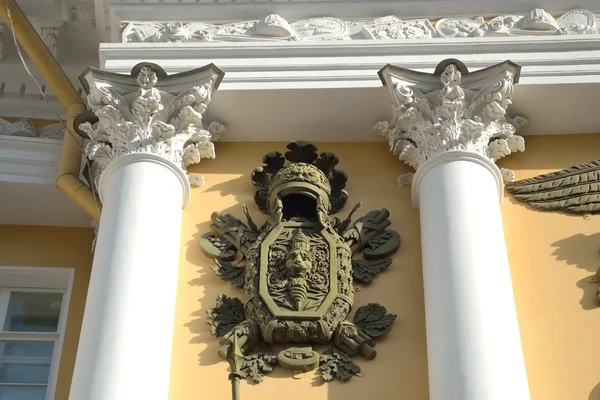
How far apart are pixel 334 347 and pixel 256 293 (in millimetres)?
635

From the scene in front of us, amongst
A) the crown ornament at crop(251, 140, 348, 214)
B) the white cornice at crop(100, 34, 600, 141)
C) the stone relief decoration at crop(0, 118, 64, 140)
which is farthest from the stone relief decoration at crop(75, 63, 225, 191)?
the stone relief decoration at crop(0, 118, 64, 140)

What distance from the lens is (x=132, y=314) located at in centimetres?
820

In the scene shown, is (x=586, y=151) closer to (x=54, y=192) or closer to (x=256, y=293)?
(x=256, y=293)

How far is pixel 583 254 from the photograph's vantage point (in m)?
9.09

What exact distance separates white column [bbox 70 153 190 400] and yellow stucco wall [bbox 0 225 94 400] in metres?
1.14

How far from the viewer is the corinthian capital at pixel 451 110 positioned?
9375 mm

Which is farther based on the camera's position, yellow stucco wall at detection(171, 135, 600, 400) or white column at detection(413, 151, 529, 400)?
yellow stucco wall at detection(171, 135, 600, 400)

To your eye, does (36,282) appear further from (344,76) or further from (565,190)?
(565,190)

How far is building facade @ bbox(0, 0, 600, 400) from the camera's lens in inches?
327

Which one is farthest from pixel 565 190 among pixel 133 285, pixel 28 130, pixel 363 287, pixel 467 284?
pixel 28 130

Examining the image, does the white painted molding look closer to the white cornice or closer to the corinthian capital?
the white cornice

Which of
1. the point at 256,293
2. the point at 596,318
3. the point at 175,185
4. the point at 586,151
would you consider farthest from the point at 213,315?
the point at 586,151

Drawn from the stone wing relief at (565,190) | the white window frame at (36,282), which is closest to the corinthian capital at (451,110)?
the stone wing relief at (565,190)

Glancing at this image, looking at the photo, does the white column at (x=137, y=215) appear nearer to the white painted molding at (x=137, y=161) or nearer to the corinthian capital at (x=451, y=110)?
the white painted molding at (x=137, y=161)
